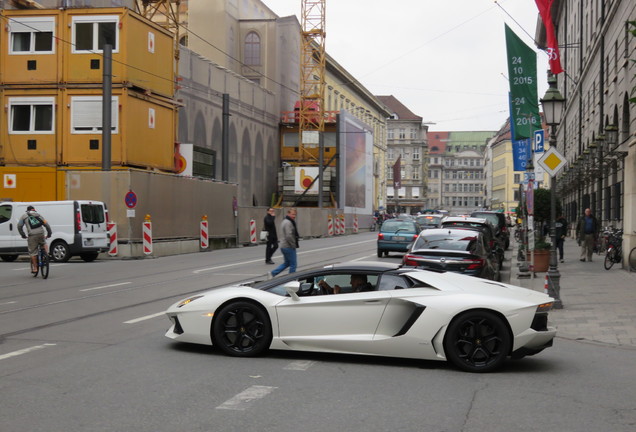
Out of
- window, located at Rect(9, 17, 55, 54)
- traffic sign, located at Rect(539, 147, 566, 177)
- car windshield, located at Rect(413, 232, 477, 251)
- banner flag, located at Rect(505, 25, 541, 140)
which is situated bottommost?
car windshield, located at Rect(413, 232, 477, 251)

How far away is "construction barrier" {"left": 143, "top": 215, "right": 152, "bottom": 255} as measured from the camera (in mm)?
28469

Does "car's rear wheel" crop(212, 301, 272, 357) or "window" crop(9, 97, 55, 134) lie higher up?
"window" crop(9, 97, 55, 134)

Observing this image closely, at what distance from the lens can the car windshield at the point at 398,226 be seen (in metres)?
29.5

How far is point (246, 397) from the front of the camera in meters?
6.59

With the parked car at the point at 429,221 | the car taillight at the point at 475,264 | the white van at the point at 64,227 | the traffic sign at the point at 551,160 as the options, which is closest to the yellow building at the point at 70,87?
the white van at the point at 64,227

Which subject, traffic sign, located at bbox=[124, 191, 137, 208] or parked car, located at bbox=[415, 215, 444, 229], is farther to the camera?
parked car, located at bbox=[415, 215, 444, 229]

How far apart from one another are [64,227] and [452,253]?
14189mm

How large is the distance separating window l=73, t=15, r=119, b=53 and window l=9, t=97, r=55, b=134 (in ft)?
9.00

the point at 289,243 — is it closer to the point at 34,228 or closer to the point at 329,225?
the point at 34,228

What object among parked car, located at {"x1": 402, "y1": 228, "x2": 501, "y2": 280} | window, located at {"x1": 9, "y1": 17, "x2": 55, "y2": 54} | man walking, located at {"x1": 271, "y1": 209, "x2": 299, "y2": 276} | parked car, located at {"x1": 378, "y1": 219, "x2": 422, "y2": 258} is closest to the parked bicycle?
parked car, located at {"x1": 378, "y1": 219, "x2": 422, "y2": 258}

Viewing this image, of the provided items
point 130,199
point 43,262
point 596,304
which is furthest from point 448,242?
point 130,199

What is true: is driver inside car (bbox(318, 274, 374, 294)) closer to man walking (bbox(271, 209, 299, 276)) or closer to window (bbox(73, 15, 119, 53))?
man walking (bbox(271, 209, 299, 276))

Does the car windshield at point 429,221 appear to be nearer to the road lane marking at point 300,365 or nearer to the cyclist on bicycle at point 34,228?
the cyclist on bicycle at point 34,228

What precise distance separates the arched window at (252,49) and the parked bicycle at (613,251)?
46.9m
